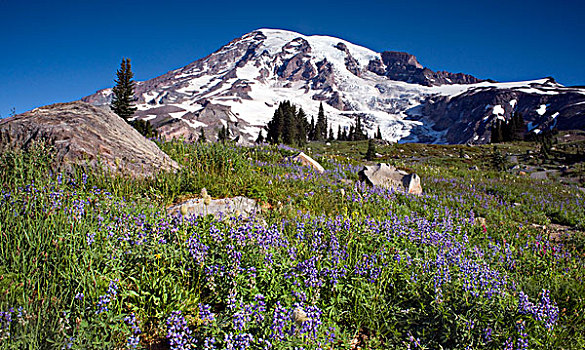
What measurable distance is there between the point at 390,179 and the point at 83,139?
9.29 m

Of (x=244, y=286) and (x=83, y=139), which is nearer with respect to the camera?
(x=244, y=286)

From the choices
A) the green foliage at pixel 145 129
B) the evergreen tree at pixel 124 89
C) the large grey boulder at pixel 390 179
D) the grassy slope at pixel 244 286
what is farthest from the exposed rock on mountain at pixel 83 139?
the evergreen tree at pixel 124 89

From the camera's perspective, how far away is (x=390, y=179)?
37.2 ft

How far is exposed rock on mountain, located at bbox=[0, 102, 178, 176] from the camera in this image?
673 centimetres

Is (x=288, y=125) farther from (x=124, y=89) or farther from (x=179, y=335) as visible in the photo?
(x=179, y=335)

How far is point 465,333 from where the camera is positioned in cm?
298

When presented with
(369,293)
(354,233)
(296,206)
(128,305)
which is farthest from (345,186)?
(128,305)

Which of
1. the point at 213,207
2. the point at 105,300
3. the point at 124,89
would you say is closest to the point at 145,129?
the point at 124,89

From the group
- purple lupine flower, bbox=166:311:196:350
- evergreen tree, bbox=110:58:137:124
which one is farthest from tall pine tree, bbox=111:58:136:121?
purple lupine flower, bbox=166:311:196:350

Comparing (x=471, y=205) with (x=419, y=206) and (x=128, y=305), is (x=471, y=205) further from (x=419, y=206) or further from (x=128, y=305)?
(x=128, y=305)

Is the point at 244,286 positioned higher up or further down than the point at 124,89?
further down

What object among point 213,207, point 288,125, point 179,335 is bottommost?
point 179,335

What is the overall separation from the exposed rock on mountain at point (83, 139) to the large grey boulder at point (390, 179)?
6.68 meters

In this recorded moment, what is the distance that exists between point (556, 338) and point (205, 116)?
203 metres
